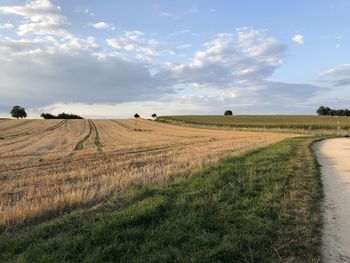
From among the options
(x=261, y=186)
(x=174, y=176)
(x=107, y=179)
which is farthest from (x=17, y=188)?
(x=261, y=186)

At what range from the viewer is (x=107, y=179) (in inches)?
504

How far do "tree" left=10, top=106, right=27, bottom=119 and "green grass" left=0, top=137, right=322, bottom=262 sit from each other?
145906 millimetres

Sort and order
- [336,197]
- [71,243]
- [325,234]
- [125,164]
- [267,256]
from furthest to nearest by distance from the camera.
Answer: [125,164] → [336,197] → [325,234] → [71,243] → [267,256]

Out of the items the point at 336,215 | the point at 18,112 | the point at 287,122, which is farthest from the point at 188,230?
the point at 18,112

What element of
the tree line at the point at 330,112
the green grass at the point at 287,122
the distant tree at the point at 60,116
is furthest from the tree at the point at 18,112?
the tree line at the point at 330,112

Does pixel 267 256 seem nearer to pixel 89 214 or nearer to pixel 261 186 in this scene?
pixel 89 214

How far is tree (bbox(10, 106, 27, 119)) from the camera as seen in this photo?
474 feet

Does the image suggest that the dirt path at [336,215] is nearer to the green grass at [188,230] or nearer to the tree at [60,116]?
the green grass at [188,230]

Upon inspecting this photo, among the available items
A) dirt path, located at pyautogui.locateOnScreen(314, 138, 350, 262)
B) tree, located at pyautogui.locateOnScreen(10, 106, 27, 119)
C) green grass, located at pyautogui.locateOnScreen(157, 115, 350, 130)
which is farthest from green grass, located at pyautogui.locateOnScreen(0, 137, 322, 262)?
tree, located at pyautogui.locateOnScreen(10, 106, 27, 119)

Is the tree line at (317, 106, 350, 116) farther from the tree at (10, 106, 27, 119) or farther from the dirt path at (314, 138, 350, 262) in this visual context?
the dirt path at (314, 138, 350, 262)

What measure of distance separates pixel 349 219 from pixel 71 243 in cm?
495

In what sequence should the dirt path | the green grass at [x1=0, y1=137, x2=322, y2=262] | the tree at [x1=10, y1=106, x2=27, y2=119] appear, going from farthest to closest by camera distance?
the tree at [x1=10, y1=106, x2=27, y2=119] → the dirt path → the green grass at [x1=0, y1=137, x2=322, y2=262]

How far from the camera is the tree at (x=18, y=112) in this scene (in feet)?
474

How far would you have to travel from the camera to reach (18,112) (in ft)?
476
